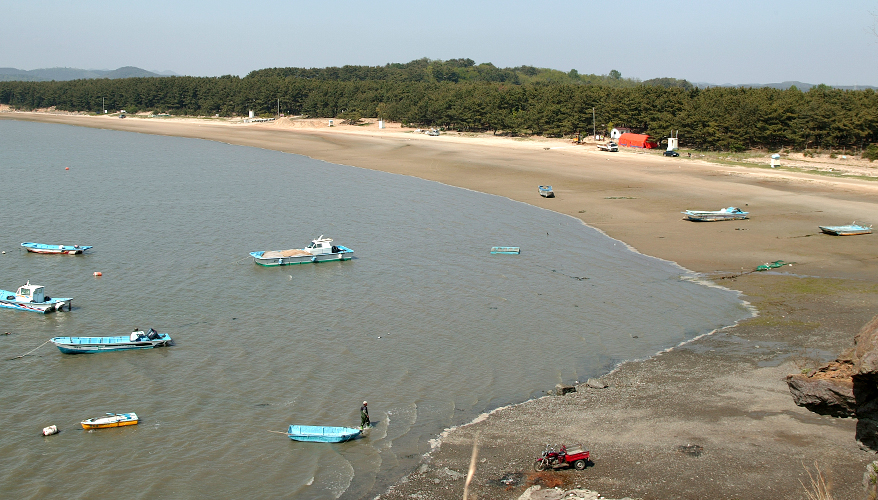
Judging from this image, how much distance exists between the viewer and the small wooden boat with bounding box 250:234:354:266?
144 ft

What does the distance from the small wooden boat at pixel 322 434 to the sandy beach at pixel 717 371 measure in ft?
9.03

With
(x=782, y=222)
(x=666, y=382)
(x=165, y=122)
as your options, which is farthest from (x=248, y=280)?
(x=165, y=122)

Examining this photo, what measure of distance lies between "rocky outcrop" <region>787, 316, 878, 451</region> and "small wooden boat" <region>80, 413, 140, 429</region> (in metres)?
20.1

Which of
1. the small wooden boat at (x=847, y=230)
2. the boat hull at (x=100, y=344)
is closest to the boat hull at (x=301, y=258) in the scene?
the boat hull at (x=100, y=344)

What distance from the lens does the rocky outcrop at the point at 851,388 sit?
12.2 meters

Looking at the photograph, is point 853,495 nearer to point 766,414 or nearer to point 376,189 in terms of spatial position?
point 766,414

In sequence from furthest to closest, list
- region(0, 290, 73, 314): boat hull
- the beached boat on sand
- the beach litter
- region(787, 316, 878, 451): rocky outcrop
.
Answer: the beached boat on sand, region(0, 290, 73, 314): boat hull, the beach litter, region(787, 316, 878, 451): rocky outcrop

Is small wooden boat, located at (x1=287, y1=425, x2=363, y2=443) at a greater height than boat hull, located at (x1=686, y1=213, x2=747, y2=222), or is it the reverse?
boat hull, located at (x1=686, y1=213, x2=747, y2=222)

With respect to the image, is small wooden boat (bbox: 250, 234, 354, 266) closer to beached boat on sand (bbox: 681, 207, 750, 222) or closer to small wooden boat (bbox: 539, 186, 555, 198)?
small wooden boat (bbox: 539, 186, 555, 198)

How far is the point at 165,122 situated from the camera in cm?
17625

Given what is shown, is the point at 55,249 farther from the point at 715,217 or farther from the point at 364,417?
the point at 715,217

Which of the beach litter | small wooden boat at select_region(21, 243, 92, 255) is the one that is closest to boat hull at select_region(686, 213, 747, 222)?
the beach litter

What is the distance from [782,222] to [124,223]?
171 feet

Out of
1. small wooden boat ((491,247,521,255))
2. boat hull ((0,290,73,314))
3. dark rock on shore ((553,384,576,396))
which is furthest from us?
small wooden boat ((491,247,521,255))
